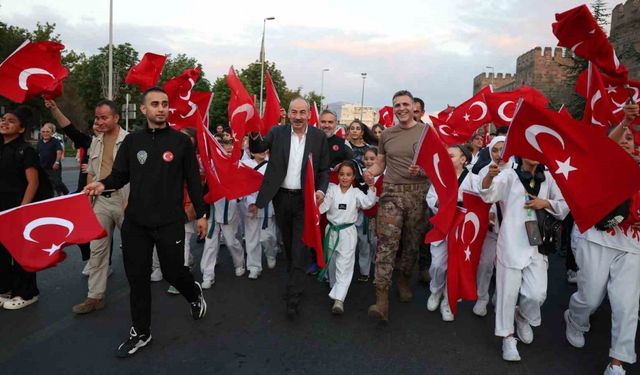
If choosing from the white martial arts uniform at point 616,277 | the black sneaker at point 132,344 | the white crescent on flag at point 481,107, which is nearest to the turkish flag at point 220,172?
Result: the black sneaker at point 132,344

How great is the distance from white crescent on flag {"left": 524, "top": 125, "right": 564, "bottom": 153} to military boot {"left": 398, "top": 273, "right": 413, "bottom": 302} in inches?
89.7

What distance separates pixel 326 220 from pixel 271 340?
5.95 feet

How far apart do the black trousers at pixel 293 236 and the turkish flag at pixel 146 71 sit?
277 cm

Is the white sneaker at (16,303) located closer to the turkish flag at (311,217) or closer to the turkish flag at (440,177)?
the turkish flag at (311,217)

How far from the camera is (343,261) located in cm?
502

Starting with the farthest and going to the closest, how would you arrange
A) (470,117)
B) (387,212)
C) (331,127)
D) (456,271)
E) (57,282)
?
(470,117)
(331,127)
(57,282)
(387,212)
(456,271)

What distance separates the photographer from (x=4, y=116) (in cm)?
450

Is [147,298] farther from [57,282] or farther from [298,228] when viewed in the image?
[57,282]

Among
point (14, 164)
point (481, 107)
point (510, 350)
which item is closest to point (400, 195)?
point (510, 350)

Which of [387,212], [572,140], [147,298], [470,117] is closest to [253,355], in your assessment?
[147,298]

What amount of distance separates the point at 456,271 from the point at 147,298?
2767mm

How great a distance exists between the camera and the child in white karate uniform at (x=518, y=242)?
3969 millimetres

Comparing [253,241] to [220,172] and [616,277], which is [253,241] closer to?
[220,172]

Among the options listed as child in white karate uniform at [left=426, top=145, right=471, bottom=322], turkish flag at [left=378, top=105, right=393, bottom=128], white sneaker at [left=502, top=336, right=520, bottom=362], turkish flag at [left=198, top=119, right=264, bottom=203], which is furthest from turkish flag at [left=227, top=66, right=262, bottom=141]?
turkish flag at [left=378, top=105, right=393, bottom=128]
